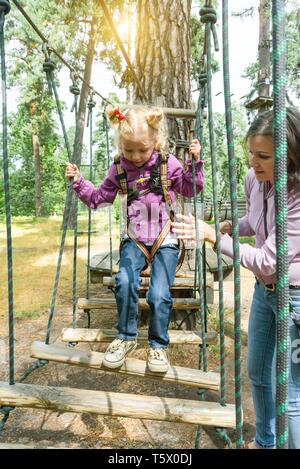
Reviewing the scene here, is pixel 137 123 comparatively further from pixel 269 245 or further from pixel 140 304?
pixel 140 304

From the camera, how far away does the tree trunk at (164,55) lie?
303 centimetres

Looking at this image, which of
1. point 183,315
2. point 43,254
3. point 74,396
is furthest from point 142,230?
point 43,254

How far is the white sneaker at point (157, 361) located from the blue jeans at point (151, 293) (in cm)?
4

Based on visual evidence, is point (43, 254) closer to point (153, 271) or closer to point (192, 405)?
point (153, 271)

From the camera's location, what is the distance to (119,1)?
4.98 m

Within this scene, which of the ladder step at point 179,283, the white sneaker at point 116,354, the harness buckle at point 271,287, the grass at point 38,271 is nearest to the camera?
the harness buckle at point 271,287

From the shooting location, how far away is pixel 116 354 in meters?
1.59

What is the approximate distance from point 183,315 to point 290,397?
185 cm

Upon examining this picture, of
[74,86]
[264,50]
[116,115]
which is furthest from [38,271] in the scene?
[264,50]

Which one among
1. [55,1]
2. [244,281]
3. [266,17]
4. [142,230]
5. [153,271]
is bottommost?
[244,281]

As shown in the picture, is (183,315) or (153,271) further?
(183,315)

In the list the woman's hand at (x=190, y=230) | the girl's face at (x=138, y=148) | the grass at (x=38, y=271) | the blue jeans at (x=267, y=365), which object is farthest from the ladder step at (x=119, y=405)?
the grass at (x=38, y=271)

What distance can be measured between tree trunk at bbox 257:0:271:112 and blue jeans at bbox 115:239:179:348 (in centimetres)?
499

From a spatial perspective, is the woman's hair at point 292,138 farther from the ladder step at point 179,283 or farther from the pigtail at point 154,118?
the ladder step at point 179,283
